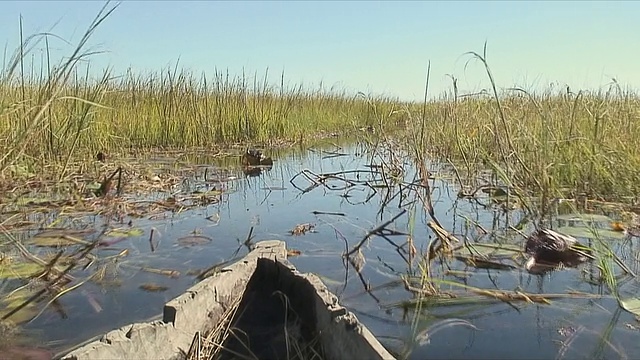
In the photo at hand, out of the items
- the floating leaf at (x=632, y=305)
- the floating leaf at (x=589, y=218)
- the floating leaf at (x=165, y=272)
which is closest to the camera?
the floating leaf at (x=632, y=305)

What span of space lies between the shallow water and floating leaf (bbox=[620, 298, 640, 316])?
3cm

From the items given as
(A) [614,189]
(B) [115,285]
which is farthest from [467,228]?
(B) [115,285]

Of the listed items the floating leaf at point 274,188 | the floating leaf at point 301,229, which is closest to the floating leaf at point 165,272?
the floating leaf at point 301,229

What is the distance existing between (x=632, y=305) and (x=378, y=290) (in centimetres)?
91

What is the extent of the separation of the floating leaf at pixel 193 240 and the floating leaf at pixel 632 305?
1.96 m

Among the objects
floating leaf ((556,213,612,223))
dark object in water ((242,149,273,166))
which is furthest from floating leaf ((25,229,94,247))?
dark object in water ((242,149,273,166))

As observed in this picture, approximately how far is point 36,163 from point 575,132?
4.06 metres

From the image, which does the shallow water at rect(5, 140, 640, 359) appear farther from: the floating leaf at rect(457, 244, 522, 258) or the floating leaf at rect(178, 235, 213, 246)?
the floating leaf at rect(457, 244, 522, 258)

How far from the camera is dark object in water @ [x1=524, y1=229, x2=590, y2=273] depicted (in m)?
2.56

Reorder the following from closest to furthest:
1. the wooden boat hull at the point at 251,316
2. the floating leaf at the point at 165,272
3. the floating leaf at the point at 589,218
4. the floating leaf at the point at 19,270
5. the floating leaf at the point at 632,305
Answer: the wooden boat hull at the point at 251,316 → the floating leaf at the point at 632,305 → the floating leaf at the point at 19,270 → the floating leaf at the point at 165,272 → the floating leaf at the point at 589,218

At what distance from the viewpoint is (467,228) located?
10.8ft

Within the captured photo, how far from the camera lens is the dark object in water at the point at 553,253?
2.56 metres

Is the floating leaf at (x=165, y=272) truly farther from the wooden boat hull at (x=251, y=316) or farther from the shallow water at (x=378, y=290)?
the wooden boat hull at (x=251, y=316)

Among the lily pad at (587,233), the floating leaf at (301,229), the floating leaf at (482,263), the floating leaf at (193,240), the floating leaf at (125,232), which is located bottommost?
the floating leaf at (125,232)
